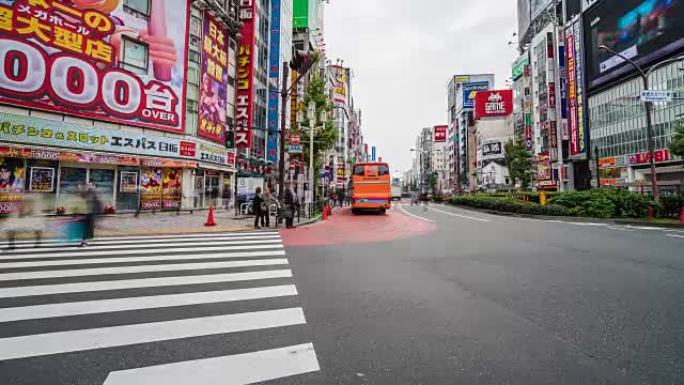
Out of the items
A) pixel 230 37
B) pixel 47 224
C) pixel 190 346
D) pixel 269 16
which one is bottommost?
pixel 190 346

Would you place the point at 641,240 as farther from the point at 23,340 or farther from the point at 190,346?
the point at 23,340

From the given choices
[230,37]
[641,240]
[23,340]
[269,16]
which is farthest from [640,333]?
[269,16]

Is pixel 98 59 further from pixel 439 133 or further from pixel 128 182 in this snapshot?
pixel 439 133

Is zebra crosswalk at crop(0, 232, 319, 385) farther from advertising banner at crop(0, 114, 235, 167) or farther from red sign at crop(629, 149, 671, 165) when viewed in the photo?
red sign at crop(629, 149, 671, 165)

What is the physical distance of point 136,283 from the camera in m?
5.07

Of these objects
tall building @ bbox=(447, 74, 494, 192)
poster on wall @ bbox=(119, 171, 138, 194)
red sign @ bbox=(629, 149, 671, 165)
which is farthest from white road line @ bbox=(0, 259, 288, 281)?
tall building @ bbox=(447, 74, 494, 192)

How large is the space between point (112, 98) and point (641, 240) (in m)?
23.8

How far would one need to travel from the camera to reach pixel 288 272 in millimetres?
5910

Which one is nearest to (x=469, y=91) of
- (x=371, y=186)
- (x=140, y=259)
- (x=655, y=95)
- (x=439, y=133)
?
(x=439, y=133)

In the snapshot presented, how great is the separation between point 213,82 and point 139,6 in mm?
6224

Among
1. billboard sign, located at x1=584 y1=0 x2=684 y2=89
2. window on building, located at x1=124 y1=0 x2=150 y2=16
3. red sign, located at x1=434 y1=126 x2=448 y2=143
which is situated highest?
red sign, located at x1=434 y1=126 x2=448 y2=143

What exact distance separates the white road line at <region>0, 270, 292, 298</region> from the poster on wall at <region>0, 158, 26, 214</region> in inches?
518

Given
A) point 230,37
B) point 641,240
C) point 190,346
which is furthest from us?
point 230,37

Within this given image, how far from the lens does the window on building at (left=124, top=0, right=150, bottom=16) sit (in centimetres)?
1864
